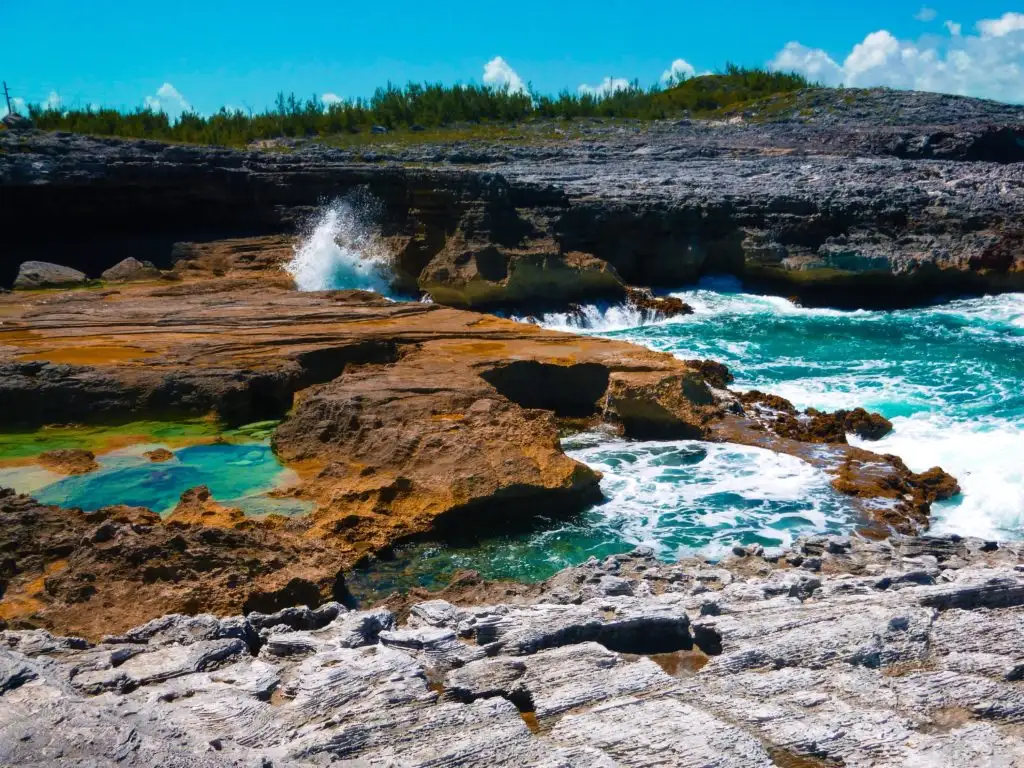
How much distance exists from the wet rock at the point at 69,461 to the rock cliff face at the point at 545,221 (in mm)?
13955

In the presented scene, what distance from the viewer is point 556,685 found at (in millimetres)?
5984

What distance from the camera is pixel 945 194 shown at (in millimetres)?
29156

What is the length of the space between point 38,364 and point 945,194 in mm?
26538

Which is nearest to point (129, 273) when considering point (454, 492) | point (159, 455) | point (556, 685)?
point (159, 455)

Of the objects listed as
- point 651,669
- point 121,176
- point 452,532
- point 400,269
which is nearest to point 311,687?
point 651,669

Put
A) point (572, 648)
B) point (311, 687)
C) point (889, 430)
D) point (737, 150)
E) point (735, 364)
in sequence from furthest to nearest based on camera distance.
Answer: point (737, 150), point (735, 364), point (889, 430), point (572, 648), point (311, 687)

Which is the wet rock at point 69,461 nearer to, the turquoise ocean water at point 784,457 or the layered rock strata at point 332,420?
the layered rock strata at point 332,420

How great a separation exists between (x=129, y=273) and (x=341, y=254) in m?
5.89

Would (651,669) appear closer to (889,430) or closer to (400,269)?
(889,430)

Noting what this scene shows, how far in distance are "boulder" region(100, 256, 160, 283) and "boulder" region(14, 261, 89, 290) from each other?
694 mm

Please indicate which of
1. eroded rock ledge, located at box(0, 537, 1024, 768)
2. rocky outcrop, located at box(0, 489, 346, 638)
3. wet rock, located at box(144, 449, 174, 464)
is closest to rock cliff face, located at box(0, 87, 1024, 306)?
wet rock, located at box(144, 449, 174, 464)

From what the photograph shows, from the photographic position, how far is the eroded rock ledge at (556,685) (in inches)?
205

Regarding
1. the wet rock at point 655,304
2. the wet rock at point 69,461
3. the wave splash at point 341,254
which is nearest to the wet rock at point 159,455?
the wet rock at point 69,461

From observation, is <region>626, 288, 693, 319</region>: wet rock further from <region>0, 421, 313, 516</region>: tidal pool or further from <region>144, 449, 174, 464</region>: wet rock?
<region>144, 449, 174, 464</region>: wet rock
